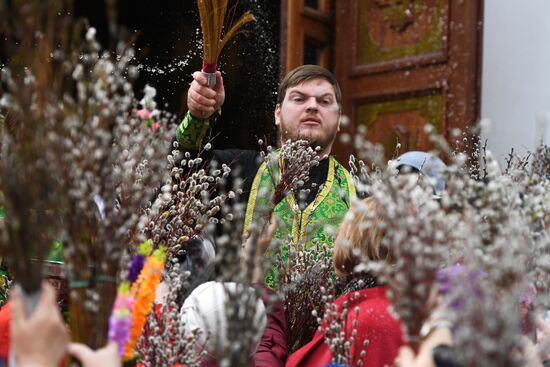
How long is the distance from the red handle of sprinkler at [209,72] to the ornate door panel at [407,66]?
5.25ft

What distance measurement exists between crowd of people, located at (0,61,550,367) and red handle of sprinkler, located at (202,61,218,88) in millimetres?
21

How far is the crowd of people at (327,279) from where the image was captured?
48.3 inches

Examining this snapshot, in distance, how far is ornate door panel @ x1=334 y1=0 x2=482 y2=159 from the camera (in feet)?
13.0

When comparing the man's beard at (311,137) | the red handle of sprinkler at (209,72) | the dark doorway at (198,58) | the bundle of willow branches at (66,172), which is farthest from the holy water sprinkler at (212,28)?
the dark doorway at (198,58)

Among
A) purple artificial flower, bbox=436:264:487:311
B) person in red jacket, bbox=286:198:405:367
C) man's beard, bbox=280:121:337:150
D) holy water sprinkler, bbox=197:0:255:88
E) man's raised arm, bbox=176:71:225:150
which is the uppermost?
holy water sprinkler, bbox=197:0:255:88

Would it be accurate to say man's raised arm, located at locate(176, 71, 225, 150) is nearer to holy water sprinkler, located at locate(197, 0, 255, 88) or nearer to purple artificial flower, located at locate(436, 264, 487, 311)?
holy water sprinkler, located at locate(197, 0, 255, 88)

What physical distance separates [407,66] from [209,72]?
197cm

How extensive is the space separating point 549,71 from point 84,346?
3.06 m

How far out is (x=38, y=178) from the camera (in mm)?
1218

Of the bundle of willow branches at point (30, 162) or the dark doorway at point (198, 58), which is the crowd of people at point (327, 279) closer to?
the bundle of willow branches at point (30, 162)

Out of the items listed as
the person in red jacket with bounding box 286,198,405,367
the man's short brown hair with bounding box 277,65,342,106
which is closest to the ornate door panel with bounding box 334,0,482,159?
the man's short brown hair with bounding box 277,65,342,106

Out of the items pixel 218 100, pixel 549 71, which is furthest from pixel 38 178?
pixel 549 71

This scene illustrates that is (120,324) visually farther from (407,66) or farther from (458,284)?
(407,66)

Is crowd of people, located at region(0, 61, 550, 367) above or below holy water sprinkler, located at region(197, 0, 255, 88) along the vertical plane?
below
